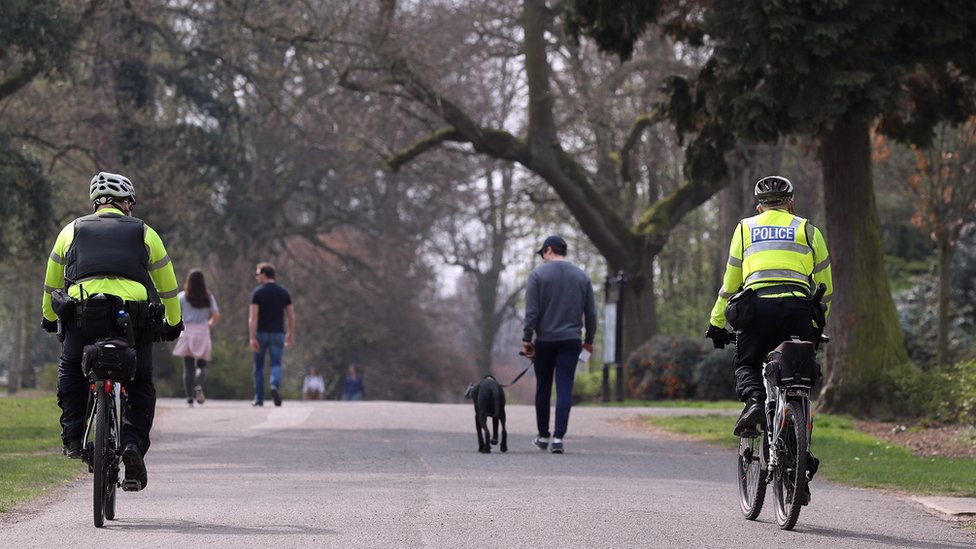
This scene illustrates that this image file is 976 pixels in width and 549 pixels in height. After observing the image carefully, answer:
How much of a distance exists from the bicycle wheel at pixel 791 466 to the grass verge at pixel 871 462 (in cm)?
300

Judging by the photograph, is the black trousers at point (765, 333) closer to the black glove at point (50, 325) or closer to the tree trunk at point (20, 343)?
the black glove at point (50, 325)

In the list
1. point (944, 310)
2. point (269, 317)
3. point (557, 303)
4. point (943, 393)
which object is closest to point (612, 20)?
point (269, 317)

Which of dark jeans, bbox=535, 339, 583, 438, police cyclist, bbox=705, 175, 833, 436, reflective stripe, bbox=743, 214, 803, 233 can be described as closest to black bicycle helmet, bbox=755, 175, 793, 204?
police cyclist, bbox=705, 175, 833, 436

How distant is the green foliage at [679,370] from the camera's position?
2873cm

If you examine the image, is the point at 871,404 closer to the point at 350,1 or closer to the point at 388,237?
the point at 350,1

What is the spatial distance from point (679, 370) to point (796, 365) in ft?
67.9

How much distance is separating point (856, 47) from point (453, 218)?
3404 centimetres

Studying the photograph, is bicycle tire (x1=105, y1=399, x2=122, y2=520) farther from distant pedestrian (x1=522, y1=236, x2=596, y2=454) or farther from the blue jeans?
the blue jeans

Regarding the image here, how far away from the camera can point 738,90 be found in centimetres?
1844

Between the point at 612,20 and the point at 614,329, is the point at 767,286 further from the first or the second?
the point at 614,329

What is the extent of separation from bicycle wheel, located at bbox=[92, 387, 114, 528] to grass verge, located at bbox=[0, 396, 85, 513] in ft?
3.84

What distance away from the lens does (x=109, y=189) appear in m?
9.34

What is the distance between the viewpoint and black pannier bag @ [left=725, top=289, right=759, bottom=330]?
9227 mm

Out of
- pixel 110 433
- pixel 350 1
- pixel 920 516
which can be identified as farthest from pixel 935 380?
pixel 350 1
